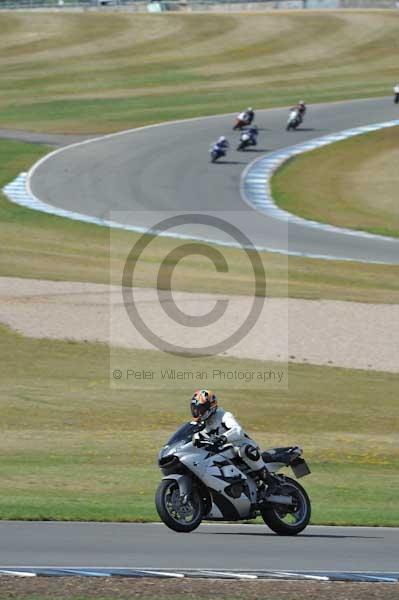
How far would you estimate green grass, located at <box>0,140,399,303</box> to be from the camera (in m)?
35.0

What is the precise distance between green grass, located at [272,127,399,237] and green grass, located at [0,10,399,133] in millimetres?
14500

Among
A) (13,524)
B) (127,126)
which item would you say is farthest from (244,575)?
(127,126)

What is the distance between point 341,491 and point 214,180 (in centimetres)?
3767

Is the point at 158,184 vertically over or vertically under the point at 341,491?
over

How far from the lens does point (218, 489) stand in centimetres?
1417

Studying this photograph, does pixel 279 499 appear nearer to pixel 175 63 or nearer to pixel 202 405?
pixel 202 405

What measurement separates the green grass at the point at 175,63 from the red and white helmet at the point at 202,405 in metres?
56.5

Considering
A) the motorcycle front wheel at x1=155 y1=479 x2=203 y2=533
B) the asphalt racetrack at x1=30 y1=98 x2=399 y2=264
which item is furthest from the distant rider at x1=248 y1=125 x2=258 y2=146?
the motorcycle front wheel at x1=155 y1=479 x2=203 y2=533

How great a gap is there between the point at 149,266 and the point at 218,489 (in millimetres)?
24016

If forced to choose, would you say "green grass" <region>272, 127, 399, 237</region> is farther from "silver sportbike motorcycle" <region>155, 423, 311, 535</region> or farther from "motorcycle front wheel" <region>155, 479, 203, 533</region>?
"motorcycle front wheel" <region>155, 479, 203, 533</region>

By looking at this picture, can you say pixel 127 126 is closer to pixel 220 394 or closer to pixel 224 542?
pixel 220 394

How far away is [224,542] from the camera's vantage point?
13.9 meters

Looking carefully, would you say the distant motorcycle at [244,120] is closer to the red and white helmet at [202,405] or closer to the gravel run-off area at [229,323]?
the gravel run-off area at [229,323]

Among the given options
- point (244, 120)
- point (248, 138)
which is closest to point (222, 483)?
point (248, 138)
